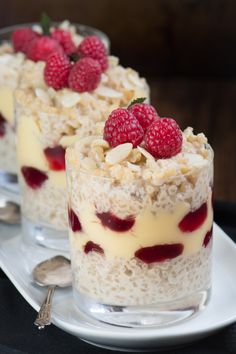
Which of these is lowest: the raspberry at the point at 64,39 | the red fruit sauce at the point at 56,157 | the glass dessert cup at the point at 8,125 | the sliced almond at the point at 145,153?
the glass dessert cup at the point at 8,125

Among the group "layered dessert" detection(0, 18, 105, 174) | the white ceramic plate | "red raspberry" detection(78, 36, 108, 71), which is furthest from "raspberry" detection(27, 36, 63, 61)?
the white ceramic plate

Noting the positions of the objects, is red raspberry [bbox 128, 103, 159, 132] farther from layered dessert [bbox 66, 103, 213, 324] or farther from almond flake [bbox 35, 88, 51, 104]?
almond flake [bbox 35, 88, 51, 104]

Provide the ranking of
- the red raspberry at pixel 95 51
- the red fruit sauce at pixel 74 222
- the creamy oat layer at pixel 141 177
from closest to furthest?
the creamy oat layer at pixel 141 177
the red fruit sauce at pixel 74 222
the red raspberry at pixel 95 51

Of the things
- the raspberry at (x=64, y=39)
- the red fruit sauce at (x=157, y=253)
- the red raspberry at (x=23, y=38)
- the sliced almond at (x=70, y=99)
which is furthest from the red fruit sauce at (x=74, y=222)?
the red raspberry at (x=23, y=38)

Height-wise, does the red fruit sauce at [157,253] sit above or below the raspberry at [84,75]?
below

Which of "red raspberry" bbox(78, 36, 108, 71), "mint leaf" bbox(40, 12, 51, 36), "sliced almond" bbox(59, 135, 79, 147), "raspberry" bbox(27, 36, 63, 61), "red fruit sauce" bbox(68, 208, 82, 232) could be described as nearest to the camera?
"red fruit sauce" bbox(68, 208, 82, 232)

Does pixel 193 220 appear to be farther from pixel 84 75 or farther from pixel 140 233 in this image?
pixel 84 75

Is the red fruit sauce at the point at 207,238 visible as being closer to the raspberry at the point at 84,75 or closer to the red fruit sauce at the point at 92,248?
the red fruit sauce at the point at 92,248

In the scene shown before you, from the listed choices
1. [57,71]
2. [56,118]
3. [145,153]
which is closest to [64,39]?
[57,71]

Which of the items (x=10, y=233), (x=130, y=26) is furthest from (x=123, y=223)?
(x=130, y=26)
